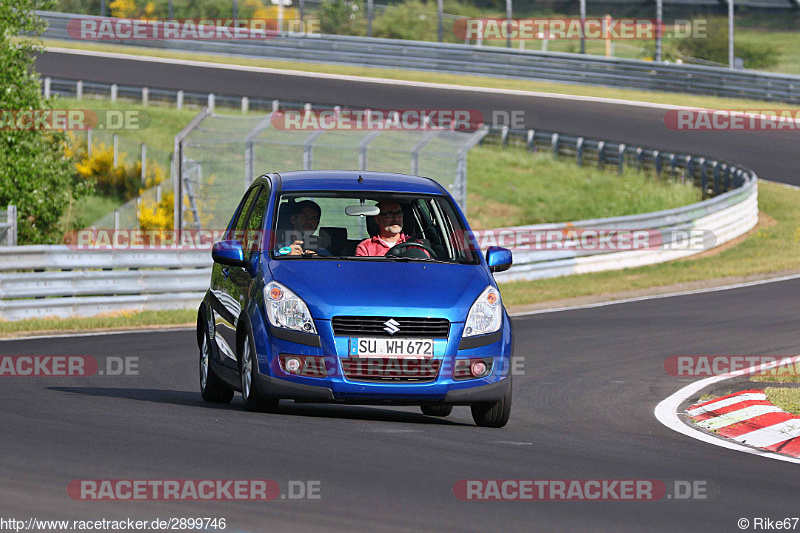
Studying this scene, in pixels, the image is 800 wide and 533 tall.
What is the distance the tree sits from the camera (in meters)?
25.8

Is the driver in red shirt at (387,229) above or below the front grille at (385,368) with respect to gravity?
above

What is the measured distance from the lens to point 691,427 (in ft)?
33.9

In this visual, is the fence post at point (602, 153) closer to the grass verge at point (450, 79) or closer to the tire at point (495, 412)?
the grass verge at point (450, 79)

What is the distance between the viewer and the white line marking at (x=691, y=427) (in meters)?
9.02

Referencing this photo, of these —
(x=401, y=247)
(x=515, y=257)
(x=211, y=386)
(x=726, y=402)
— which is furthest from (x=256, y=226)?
(x=515, y=257)

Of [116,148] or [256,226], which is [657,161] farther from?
[256,226]

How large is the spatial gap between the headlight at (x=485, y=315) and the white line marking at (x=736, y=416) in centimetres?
197

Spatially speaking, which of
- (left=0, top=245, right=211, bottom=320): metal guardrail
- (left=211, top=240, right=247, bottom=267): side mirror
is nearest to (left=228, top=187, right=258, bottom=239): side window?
(left=211, top=240, right=247, bottom=267): side mirror

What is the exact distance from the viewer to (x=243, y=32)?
5219 cm

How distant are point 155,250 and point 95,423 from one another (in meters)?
10.6

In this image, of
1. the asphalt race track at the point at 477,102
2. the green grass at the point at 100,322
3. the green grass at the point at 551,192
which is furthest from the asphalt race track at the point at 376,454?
the asphalt race track at the point at 477,102

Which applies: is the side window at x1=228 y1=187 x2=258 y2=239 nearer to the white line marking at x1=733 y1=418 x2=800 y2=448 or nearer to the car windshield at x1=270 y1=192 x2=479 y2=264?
the car windshield at x1=270 y1=192 x2=479 y2=264

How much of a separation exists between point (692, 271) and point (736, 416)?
14.9 meters

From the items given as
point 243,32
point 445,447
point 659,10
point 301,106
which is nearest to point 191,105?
point 301,106
